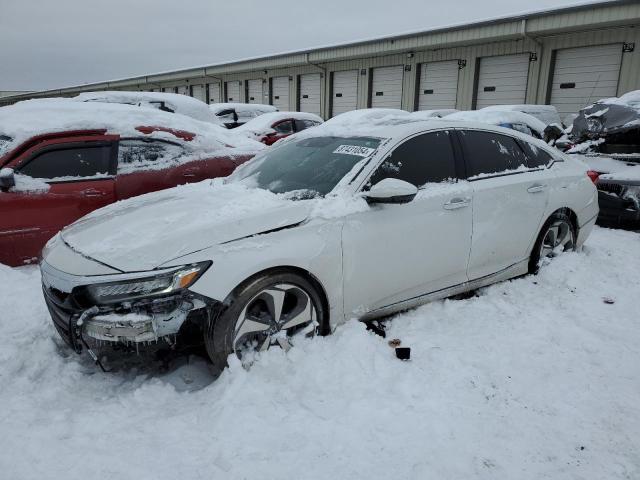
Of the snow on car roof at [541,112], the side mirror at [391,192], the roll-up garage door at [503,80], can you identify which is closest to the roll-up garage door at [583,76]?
the roll-up garage door at [503,80]

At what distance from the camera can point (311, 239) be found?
2.96 meters

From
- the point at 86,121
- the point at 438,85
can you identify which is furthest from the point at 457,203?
the point at 438,85

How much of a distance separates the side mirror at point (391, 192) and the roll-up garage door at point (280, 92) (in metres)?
24.3

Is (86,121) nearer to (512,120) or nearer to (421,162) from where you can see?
(421,162)

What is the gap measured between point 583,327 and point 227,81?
3071 centimetres

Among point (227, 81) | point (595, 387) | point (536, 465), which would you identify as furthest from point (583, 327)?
point (227, 81)

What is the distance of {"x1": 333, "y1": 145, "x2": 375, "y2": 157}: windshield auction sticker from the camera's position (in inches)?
136

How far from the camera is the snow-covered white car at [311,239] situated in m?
2.59

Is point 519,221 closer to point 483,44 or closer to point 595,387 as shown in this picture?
point 595,387

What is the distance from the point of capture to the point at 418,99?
66.9 feet

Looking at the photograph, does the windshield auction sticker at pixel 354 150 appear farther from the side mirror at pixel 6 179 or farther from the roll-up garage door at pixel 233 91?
the roll-up garage door at pixel 233 91

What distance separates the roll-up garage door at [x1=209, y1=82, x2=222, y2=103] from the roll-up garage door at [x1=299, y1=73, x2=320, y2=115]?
8.76 m

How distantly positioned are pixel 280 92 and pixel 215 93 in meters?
7.54

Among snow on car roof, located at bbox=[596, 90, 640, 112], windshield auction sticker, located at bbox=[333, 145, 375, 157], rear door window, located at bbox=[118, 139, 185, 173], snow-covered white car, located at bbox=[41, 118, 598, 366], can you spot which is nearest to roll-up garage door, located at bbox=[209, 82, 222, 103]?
snow on car roof, located at bbox=[596, 90, 640, 112]
